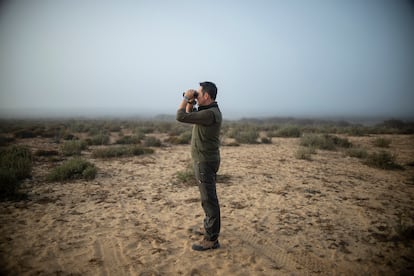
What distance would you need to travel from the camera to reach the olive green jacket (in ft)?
9.13

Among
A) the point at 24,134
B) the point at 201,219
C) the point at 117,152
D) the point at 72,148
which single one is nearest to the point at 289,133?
the point at 117,152

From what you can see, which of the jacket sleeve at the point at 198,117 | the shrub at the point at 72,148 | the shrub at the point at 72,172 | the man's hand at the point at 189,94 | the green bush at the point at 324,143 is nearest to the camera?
the jacket sleeve at the point at 198,117

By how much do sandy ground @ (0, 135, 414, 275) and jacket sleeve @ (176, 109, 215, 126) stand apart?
1869 millimetres

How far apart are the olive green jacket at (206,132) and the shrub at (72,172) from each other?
16.6 ft

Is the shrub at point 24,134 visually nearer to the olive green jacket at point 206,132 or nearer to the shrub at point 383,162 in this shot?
the olive green jacket at point 206,132

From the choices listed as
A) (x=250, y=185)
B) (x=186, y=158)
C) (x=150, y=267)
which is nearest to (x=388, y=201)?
(x=250, y=185)

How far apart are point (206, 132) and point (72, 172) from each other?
5768 mm

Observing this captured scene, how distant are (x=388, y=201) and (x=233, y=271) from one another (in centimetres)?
455

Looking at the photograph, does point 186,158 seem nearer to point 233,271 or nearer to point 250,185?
point 250,185

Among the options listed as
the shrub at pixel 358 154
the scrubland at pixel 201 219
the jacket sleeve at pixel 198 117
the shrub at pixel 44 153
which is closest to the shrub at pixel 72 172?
the scrubland at pixel 201 219

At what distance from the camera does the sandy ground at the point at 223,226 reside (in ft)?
9.64

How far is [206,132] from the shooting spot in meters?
2.91

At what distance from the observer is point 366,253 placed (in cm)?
323

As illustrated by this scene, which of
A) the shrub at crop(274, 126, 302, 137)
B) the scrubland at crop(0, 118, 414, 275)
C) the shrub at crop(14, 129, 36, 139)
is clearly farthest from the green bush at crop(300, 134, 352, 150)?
the shrub at crop(14, 129, 36, 139)
